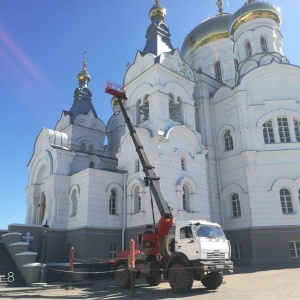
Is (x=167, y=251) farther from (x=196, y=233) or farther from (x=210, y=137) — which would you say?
(x=210, y=137)

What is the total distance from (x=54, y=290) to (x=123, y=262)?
2.55 meters

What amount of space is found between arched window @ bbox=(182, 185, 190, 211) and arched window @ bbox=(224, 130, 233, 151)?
4912 mm

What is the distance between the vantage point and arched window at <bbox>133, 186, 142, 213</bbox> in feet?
57.8

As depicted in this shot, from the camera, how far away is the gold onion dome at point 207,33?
28984 millimetres

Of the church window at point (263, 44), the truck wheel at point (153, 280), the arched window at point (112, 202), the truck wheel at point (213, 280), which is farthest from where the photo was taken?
the church window at point (263, 44)

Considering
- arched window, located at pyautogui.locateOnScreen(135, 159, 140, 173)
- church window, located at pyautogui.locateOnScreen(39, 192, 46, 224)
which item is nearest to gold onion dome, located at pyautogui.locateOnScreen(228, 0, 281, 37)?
arched window, located at pyautogui.locateOnScreen(135, 159, 140, 173)

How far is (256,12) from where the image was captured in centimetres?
2367

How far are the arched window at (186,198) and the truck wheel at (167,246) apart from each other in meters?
6.97

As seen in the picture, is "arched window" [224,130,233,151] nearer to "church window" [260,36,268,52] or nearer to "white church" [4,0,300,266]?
"white church" [4,0,300,266]

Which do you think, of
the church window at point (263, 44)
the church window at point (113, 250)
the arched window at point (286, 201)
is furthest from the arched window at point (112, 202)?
the church window at point (263, 44)

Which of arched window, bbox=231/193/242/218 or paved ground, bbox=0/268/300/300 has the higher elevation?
arched window, bbox=231/193/242/218

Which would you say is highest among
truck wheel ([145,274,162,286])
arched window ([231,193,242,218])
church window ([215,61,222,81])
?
→ church window ([215,61,222,81])

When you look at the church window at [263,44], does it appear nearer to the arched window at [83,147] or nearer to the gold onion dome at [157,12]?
the gold onion dome at [157,12]

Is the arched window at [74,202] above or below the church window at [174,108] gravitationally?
below
